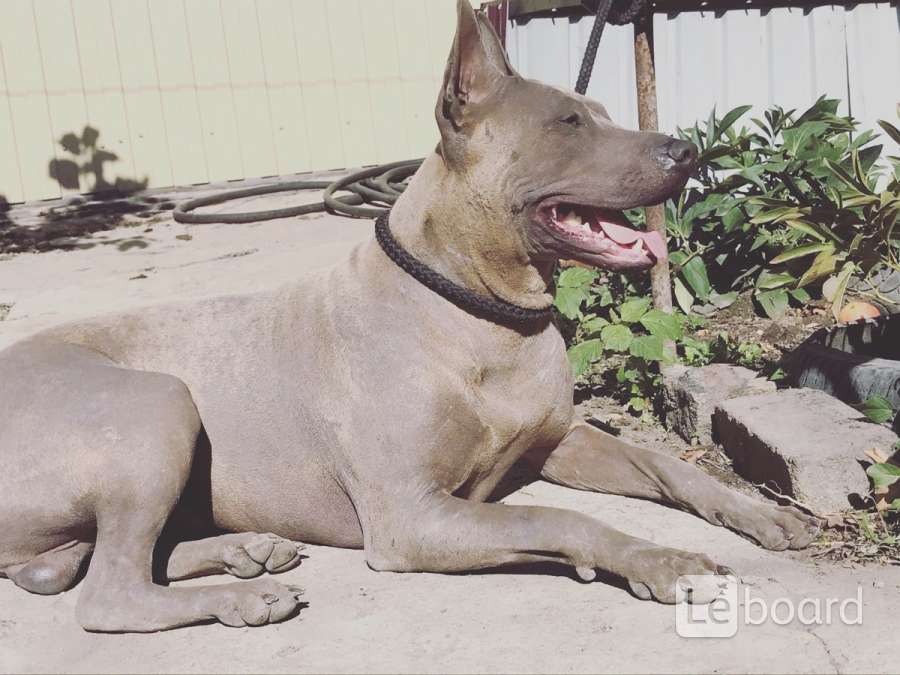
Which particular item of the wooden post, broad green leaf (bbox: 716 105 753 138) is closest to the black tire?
the wooden post

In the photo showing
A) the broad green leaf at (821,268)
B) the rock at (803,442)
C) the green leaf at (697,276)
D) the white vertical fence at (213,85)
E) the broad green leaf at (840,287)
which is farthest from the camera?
the white vertical fence at (213,85)

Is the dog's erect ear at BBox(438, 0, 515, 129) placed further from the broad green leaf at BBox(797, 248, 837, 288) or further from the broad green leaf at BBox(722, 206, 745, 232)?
the broad green leaf at BBox(722, 206, 745, 232)

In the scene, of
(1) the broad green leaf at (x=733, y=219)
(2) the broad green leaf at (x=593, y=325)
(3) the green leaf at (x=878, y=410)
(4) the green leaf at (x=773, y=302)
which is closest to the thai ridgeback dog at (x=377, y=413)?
(3) the green leaf at (x=878, y=410)

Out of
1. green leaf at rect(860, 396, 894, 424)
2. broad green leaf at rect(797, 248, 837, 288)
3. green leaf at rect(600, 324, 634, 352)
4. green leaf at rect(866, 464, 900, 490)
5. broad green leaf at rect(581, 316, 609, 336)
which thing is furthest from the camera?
broad green leaf at rect(581, 316, 609, 336)

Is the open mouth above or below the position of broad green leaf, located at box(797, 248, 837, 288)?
above

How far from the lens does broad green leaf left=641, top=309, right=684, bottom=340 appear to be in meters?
4.58

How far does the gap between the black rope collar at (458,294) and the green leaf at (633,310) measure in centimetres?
119

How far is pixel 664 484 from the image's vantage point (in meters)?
3.81

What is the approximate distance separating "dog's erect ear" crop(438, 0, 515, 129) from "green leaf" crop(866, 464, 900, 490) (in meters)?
1.64

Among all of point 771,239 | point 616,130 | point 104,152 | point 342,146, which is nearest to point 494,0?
→ point 342,146

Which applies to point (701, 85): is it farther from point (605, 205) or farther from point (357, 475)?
point (357, 475)

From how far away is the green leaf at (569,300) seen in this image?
476 cm

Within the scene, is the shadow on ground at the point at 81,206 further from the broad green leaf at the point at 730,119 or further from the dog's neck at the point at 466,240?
the dog's neck at the point at 466,240

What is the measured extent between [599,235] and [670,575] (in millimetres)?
1031
